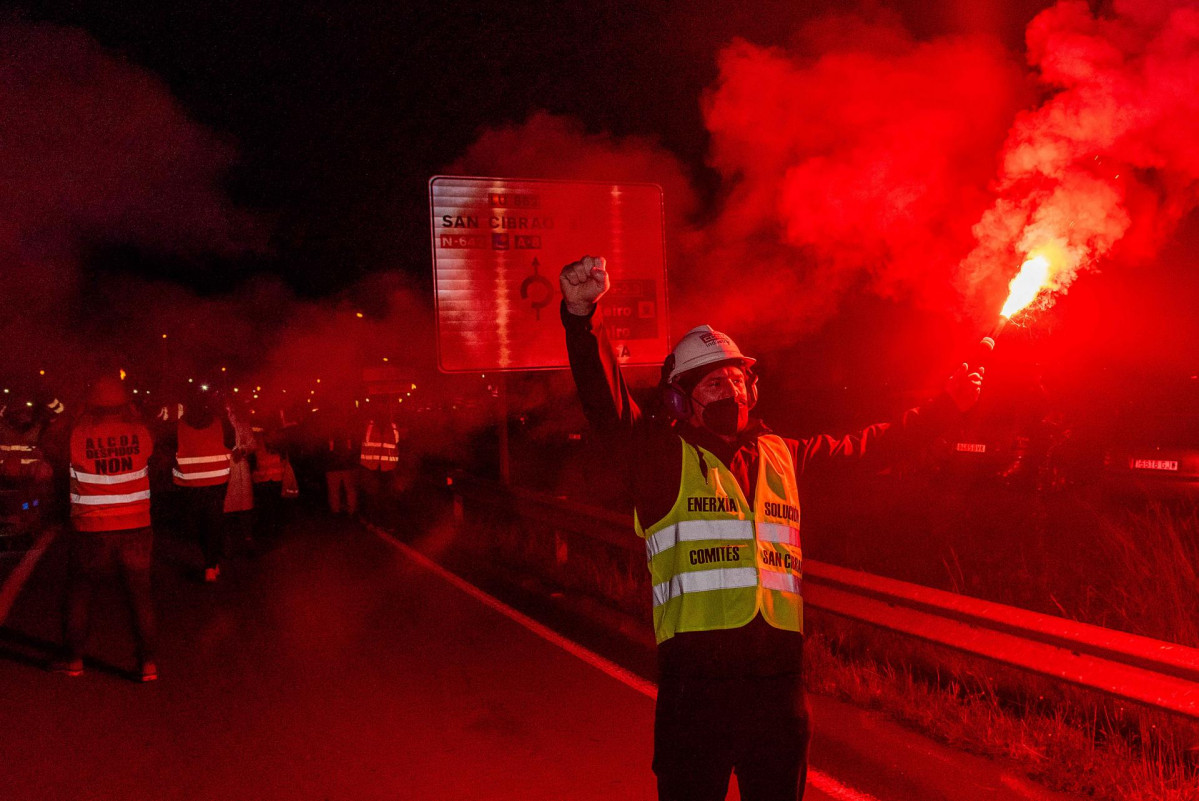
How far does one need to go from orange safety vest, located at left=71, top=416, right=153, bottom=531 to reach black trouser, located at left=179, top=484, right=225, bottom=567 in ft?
9.90

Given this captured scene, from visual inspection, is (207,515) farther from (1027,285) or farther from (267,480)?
(1027,285)

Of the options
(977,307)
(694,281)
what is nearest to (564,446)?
(694,281)

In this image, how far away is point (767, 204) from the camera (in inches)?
414

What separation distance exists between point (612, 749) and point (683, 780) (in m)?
2.54

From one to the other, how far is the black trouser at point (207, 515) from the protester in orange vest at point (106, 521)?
305 centimetres

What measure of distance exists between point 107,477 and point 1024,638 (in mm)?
5526

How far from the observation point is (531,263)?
11.2 m

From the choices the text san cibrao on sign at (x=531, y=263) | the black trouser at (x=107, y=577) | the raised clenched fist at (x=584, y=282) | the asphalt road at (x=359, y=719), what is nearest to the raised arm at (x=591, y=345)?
the raised clenched fist at (x=584, y=282)

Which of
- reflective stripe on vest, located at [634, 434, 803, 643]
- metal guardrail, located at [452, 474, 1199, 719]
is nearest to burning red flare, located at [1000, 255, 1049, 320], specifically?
metal guardrail, located at [452, 474, 1199, 719]

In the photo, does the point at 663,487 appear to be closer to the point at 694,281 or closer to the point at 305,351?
the point at 694,281

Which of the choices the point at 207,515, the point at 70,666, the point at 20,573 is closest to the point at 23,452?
the point at 20,573

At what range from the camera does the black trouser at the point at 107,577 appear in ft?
22.0

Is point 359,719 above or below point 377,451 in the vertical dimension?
below

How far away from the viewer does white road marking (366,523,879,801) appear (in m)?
4.66
